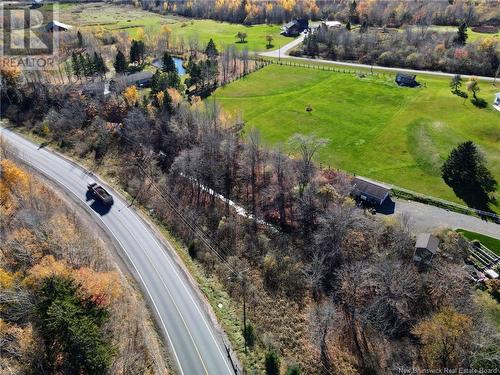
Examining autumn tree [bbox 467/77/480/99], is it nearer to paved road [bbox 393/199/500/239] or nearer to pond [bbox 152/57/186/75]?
paved road [bbox 393/199/500/239]

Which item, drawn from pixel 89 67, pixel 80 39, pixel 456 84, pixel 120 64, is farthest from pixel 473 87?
pixel 80 39

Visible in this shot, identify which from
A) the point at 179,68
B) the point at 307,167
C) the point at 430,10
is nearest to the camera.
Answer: the point at 307,167

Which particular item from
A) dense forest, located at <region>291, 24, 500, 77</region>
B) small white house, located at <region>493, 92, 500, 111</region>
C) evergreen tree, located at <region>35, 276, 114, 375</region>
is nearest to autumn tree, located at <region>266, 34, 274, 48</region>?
dense forest, located at <region>291, 24, 500, 77</region>

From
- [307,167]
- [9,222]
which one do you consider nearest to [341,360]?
[307,167]

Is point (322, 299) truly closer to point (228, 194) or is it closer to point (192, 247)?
point (192, 247)

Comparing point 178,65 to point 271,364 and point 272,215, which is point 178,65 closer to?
point 272,215

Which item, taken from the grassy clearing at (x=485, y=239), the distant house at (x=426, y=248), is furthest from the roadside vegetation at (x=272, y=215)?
the grassy clearing at (x=485, y=239)
